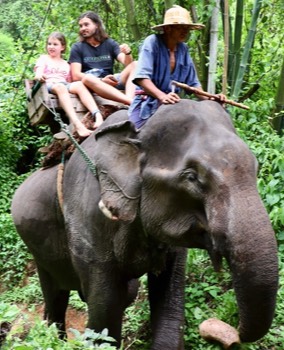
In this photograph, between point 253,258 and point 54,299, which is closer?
point 253,258

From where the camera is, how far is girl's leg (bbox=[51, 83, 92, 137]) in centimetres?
427

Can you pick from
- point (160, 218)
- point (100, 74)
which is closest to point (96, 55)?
point (100, 74)

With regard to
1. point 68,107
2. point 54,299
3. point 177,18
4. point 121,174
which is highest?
point 177,18

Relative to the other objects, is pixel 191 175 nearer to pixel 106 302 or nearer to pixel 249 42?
pixel 106 302

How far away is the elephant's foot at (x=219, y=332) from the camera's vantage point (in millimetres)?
3803

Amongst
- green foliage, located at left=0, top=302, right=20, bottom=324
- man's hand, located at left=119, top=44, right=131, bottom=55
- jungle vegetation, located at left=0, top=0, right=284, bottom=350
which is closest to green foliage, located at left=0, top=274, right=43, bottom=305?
jungle vegetation, located at left=0, top=0, right=284, bottom=350

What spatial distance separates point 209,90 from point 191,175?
10.3 ft

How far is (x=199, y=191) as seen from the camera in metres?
3.04

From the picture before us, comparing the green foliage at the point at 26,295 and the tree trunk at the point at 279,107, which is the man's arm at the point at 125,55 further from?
the green foliage at the point at 26,295

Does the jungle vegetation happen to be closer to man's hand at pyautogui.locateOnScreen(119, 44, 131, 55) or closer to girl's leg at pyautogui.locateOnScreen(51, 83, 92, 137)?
man's hand at pyautogui.locateOnScreen(119, 44, 131, 55)

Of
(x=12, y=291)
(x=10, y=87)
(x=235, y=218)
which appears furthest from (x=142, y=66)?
(x=10, y=87)

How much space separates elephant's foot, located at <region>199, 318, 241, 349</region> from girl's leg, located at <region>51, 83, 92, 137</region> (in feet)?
4.52

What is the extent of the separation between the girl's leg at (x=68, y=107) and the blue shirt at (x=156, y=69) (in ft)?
1.62

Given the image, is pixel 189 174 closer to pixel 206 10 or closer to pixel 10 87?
pixel 206 10
